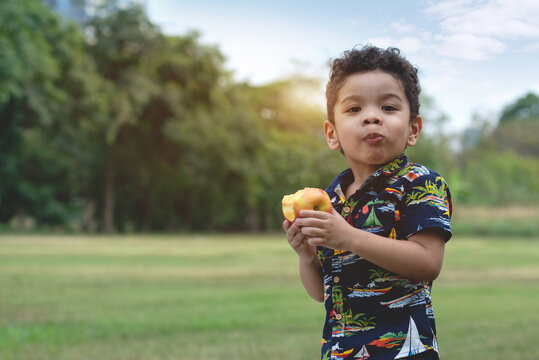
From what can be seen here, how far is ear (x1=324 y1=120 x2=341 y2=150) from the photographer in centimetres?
230

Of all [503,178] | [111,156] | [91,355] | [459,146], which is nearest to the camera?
[91,355]

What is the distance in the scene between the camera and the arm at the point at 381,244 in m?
1.88

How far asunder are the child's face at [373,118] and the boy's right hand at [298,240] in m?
0.33

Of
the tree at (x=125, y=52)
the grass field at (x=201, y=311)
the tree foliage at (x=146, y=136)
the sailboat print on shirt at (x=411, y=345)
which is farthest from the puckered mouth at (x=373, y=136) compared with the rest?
the tree at (x=125, y=52)

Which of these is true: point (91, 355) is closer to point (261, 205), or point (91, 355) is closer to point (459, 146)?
point (261, 205)

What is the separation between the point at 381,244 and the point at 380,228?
14cm

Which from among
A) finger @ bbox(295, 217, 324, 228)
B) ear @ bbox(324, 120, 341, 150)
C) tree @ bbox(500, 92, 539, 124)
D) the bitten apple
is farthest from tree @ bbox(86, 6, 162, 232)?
tree @ bbox(500, 92, 539, 124)

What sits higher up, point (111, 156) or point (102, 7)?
point (102, 7)

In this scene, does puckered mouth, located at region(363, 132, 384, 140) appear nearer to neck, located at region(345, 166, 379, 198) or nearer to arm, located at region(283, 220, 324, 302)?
neck, located at region(345, 166, 379, 198)

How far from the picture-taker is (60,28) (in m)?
28.5

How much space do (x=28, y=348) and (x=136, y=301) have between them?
3.53 m

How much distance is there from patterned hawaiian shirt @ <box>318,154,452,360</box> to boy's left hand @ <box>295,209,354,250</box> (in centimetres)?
21

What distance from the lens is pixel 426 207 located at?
2.01 meters

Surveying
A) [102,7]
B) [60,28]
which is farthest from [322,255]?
[102,7]
